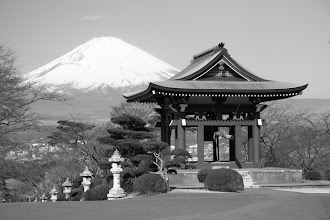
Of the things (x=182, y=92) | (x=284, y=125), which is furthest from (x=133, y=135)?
(x=284, y=125)

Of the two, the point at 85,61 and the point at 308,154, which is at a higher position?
the point at 85,61

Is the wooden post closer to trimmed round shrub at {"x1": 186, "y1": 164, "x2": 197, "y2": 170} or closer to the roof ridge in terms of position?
trimmed round shrub at {"x1": 186, "y1": 164, "x2": 197, "y2": 170}

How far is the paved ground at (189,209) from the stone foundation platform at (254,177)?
5906 millimetres

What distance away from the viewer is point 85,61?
182250 millimetres

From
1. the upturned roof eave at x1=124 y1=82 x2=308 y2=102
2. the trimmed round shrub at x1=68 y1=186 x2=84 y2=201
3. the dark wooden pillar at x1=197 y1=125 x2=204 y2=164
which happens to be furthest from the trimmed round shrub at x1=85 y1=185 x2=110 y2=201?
the trimmed round shrub at x1=68 y1=186 x2=84 y2=201

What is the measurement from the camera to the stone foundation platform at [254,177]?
81.7 ft

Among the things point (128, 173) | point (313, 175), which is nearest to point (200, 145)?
point (128, 173)

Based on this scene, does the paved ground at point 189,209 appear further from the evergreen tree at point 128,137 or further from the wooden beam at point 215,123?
the wooden beam at point 215,123

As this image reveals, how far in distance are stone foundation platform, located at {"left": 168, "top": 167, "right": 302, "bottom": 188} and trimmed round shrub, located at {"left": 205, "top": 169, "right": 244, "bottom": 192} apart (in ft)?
7.52

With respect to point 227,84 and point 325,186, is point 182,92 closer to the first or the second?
point 227,84

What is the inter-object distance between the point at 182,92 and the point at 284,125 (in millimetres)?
23828

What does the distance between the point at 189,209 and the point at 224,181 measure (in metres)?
6.74

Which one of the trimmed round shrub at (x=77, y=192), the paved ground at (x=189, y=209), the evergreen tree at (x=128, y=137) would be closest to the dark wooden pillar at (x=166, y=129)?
the evergreen tree at (x=128, y=137)

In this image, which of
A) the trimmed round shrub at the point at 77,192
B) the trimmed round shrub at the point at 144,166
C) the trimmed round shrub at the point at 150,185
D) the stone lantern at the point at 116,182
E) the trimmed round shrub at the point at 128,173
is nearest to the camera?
the trimmed round shrub at the point at 150,185
